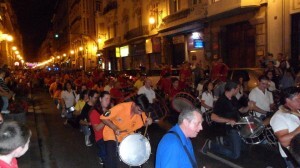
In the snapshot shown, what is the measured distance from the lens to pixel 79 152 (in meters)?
9.45

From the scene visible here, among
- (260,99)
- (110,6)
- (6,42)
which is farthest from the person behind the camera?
(6,42)

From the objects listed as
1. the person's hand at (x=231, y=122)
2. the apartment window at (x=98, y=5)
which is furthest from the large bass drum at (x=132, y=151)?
the apartment window at (x=98, y=5)

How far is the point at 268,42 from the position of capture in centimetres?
1983

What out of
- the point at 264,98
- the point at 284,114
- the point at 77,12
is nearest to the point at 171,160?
the point at 284,114

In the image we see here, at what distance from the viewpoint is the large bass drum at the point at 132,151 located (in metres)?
5.02

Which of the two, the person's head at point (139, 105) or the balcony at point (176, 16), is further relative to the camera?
the balcony at point (176, 16)

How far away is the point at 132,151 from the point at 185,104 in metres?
6.16

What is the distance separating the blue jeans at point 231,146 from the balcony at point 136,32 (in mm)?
29851

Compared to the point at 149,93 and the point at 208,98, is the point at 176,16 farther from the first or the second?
the point at 208,98

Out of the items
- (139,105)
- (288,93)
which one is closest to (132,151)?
(139,105)

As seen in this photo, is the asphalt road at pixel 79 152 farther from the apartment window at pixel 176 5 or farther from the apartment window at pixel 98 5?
the apartment window at pixel 98 5

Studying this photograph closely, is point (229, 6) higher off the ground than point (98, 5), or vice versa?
point (98, 5)

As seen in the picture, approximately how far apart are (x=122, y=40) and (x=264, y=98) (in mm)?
39559

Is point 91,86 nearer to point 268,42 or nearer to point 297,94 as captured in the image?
point 268,42
